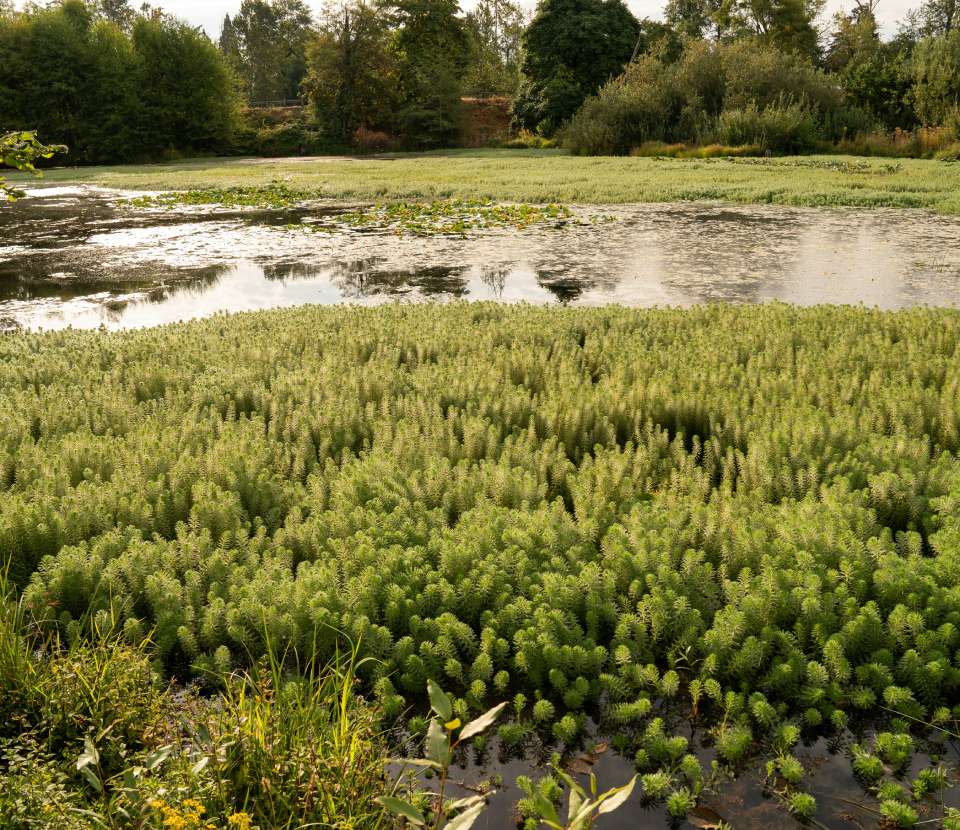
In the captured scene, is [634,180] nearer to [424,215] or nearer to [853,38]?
[424,215]

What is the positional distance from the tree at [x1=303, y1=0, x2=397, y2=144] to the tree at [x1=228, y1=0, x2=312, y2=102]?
28177 mm

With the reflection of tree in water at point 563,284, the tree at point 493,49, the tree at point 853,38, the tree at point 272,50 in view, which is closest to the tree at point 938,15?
the tree at point 853,38

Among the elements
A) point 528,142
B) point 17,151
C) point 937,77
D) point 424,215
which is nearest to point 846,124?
point 937,77

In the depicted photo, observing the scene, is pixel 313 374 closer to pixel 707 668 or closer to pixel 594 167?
pixel 707 668

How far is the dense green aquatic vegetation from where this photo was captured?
351 cm

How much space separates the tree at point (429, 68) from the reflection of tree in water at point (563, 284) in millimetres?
49158

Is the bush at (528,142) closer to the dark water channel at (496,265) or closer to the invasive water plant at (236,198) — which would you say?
the invasive water plant at (236,198)

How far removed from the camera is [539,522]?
4.36 meters

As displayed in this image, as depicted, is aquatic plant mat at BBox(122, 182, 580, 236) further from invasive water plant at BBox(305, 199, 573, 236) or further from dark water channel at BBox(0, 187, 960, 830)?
dark water channel at BBox(0, 187, 960, 830)

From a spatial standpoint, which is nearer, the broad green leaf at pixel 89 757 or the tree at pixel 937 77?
the broad green leaf at pixel 89 757

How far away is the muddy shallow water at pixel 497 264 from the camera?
11.4 m

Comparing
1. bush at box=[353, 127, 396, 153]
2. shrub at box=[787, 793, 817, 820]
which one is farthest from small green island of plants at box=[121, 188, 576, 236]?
bush at box=[353, 127, 396, 153]

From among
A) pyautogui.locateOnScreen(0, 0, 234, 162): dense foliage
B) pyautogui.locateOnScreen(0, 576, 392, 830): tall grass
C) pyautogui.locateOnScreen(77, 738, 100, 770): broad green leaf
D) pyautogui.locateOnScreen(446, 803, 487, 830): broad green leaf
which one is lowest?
pyautogui.locateOnScreen(0, 576, 392, 830): tall grass

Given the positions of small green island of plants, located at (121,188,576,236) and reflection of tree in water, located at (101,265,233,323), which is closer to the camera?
reflection of tree in water, located at (101,265,233,323)
